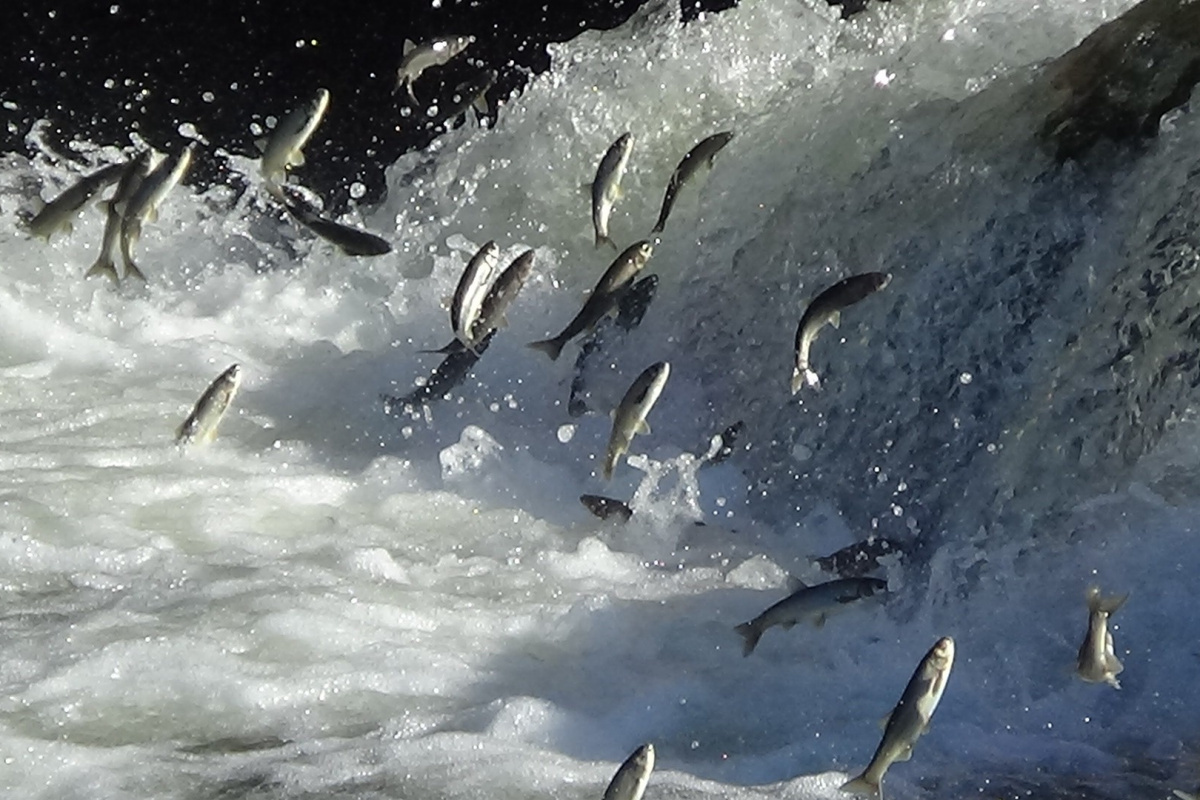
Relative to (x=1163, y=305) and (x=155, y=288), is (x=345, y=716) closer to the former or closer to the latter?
(x=1163, y=305)

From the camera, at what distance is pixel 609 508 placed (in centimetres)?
555

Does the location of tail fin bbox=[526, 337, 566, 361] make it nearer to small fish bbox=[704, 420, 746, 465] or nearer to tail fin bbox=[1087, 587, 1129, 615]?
small fish bbox=[704, 420, 746, 465]

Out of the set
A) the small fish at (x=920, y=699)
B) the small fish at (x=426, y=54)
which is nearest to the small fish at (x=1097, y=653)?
the small fish at (x=920, y=699)

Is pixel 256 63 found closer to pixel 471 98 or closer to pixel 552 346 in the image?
pixel 471 98

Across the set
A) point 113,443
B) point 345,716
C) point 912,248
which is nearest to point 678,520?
point 912,248

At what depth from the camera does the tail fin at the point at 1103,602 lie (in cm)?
387

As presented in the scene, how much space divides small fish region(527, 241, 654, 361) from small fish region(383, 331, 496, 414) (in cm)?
33

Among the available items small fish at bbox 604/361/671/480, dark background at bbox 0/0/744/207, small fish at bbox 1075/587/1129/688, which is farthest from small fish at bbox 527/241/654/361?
dark background at bbox 0/0/744/207

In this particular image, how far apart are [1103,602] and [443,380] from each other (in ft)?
9.27

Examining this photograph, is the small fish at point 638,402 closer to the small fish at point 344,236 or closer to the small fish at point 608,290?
the small fish at point 608,290

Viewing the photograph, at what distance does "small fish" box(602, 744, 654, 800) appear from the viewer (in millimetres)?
3197

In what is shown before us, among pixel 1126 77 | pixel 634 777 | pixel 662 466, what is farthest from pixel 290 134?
pixel 634 777

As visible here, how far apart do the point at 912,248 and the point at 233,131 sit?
19.3ft

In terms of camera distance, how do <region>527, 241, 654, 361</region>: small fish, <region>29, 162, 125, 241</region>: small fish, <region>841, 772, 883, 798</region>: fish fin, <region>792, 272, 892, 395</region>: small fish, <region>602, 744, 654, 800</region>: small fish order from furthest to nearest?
1. <region>29, 162, 125, 241</region>: small fish
2. <region>527, 241, 654, 361</region>: small fish
3. <region>792, 272, 892, 395</region>: small fish
4. <region>841, 772, 883, 798</region>: fish fin
5. <region>602, 744, 654, 800</region>: small fish
